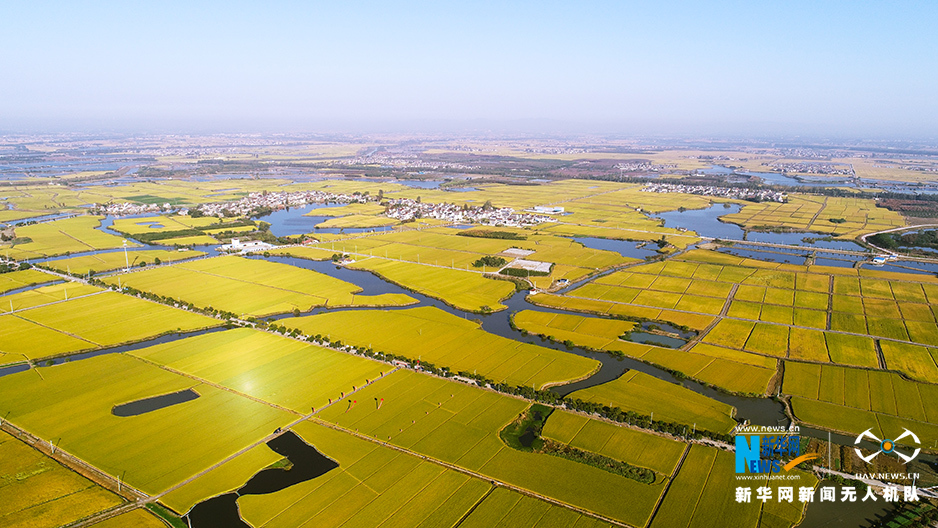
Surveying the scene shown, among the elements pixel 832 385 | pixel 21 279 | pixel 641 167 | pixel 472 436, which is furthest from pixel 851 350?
pixel 641 167

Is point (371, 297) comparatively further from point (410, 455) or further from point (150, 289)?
point (410, 455)

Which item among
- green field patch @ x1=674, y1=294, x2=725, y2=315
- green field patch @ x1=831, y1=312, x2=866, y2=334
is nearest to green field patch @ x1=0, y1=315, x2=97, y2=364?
green field patch @ x1=674, y1=294, x2=725, y2=315

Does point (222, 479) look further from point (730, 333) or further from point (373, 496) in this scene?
point (730, 333)

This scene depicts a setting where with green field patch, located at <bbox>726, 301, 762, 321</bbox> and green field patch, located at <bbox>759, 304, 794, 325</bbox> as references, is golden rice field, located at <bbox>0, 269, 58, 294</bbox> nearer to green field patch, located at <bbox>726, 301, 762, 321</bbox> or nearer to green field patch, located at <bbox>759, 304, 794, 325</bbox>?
green field patch, located at <bbox>726, 301, 762, 321</bbox>

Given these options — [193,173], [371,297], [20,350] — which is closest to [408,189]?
[193,173]

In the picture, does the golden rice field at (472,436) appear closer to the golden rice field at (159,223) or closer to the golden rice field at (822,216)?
the golden rice field at (159,223)

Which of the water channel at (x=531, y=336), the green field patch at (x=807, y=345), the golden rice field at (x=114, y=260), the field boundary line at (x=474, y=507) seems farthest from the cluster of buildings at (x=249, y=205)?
the green field patch at (x=807, y=345)
